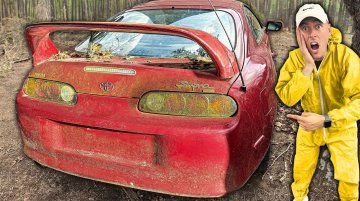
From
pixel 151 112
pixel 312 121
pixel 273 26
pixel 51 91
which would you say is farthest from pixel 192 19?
pixel 312 121

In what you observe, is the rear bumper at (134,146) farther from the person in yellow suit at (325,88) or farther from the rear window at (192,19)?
the rear window at (192,19)

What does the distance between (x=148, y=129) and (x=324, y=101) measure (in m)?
0.99

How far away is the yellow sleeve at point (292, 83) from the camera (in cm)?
189

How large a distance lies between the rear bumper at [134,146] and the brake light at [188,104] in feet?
0.14

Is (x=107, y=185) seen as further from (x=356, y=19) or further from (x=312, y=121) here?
(x=356, y=19)

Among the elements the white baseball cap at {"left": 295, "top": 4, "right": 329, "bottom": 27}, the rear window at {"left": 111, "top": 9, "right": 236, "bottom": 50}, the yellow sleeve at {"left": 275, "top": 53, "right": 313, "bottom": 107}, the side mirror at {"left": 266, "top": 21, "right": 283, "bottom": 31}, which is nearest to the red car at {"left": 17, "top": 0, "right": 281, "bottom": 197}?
the rear window at {"left": 111, "top": 9, "right": 236, "bottom": 50}

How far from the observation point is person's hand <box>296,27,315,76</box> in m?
1.86

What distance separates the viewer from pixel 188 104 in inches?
86.7

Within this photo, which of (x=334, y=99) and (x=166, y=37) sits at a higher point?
(x=166, y=37)

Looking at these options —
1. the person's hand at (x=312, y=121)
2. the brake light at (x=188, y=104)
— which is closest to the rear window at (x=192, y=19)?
the brake light at (x=188, y=104)

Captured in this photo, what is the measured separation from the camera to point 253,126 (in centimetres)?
233

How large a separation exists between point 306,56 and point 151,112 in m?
0.95

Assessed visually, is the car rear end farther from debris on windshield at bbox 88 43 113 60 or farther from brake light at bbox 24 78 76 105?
debris on windshield at bbox 88 43 113 60

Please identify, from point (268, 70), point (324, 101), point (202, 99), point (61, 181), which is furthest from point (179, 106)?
point (61, 181)
